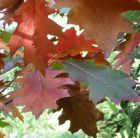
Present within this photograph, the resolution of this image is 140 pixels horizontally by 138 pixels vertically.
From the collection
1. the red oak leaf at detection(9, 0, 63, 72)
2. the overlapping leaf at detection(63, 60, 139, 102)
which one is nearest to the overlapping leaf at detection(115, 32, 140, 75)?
the overlapping leaf at detection(63, 60, 139, 102)

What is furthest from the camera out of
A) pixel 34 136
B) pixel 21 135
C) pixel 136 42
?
pixel 21 135

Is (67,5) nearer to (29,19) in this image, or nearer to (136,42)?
(29,19)

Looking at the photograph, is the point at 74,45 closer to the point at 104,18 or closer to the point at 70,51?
the point at 70,51

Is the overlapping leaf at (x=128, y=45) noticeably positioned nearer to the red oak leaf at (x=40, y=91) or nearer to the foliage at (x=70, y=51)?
the foliage at (x=70, y=51)

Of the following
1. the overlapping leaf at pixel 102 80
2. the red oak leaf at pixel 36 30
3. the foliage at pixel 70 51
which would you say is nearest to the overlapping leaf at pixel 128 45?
the foliage at pixel 70 51

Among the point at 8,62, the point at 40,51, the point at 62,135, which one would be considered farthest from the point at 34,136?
the point at 40,51
